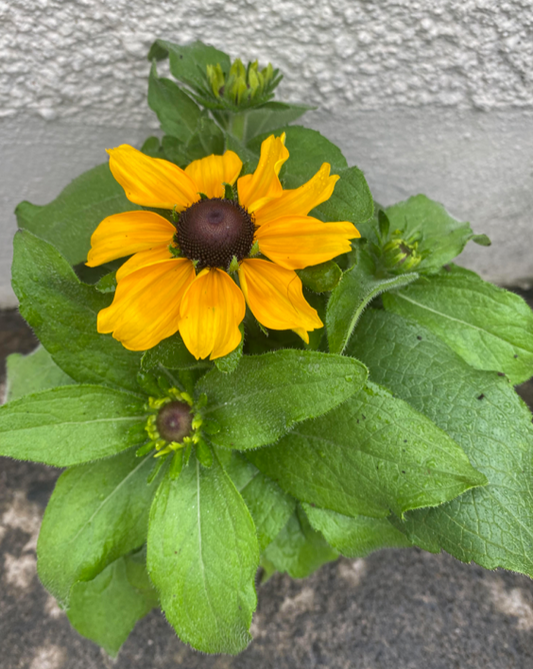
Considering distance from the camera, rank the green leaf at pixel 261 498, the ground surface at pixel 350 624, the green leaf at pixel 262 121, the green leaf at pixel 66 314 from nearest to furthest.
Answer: the green leaf at pixel 66 314, the green leaf at pixel 261 498, the green leaf at pixel 262 121, the ground surface at pixel 350 624

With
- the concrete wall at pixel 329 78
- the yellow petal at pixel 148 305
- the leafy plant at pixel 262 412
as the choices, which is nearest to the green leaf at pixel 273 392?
the leafy plant at pixel 262 412

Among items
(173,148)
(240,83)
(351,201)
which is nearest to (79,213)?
(173,148)

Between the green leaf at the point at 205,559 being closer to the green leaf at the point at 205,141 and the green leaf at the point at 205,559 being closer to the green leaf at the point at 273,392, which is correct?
the green leaf at the point at 273,392

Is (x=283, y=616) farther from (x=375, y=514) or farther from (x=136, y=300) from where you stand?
(x=136, y=300)

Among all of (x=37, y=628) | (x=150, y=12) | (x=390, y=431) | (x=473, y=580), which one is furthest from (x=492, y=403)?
(x=37, y=628)

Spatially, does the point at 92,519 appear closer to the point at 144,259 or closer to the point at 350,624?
the point at 144,259

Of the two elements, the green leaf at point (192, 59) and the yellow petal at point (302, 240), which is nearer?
the yellow petal at point (302, 240)
